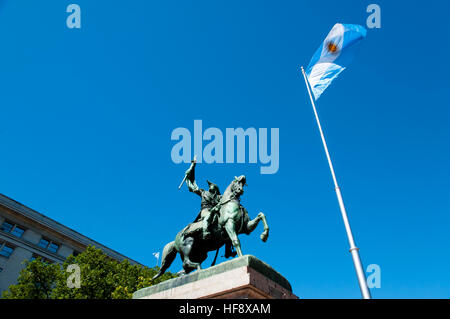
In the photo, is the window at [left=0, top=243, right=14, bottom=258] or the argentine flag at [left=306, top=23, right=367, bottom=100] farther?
the window at [left=0, top=243, right=14, bottom=258]

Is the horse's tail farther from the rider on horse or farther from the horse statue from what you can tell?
the rider on horse

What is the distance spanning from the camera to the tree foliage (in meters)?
22.0

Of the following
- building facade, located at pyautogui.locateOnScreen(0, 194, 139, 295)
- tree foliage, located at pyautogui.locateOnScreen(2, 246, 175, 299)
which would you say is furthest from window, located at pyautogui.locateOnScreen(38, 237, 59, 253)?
tree foliage, located at pyautogui.locateOnScreen(2, 246, 175, 299)

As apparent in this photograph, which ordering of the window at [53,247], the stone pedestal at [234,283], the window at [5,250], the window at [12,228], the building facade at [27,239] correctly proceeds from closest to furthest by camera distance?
the stone pedestal at [234,283] → the building facade at [27,239] → the window at [5,250] → the window at [12,228] → the window at [53,247]

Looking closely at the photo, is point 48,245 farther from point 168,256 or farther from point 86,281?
point 168,256

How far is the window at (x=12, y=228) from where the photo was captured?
3743cm

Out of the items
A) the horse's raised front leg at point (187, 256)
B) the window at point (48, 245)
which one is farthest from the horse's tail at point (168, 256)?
the window at point (48, 245)

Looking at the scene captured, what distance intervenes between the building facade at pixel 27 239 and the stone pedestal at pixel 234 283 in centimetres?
3582

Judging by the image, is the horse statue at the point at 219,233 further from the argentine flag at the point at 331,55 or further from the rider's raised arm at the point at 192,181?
the argentine flag at the point at 331,55

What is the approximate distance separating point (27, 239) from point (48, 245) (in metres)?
3.03

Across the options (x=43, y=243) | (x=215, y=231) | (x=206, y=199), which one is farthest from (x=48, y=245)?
(x=215, y=231)
